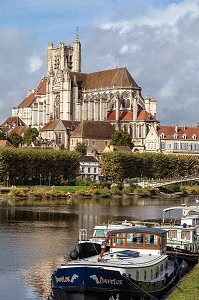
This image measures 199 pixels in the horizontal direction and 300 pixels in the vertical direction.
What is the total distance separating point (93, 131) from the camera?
17462 centimetres

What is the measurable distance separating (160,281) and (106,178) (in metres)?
105

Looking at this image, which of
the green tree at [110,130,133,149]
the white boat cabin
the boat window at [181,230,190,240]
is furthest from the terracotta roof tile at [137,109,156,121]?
the white boat cabin

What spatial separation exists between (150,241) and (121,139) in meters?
136

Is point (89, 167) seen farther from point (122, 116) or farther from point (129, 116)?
point (122, 116)

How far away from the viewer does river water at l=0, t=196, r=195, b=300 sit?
33.9 meters

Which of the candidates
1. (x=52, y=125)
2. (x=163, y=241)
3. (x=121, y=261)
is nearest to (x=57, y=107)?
(x=52, y=125)

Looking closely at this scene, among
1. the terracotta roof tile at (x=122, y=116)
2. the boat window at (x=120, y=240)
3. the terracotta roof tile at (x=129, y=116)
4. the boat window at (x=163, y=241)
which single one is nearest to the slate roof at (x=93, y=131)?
the terracotta roof tile at (x=122, y=116)

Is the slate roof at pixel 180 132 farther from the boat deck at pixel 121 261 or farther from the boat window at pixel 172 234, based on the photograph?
the boat deck at pixel 121 261

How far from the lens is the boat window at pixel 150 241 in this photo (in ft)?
104

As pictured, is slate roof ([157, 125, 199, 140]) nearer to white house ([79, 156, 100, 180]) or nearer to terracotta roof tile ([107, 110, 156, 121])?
terracotta roof tile ([107, 110, 156, 121])

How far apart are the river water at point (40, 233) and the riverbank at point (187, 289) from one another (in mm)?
5651

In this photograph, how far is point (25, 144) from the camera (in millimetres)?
169000

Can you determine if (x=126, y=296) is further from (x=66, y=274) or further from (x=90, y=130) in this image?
(x=90, y=130)

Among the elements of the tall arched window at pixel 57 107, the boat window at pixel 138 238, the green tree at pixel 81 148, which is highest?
the tall arched window at pixel 57 107
